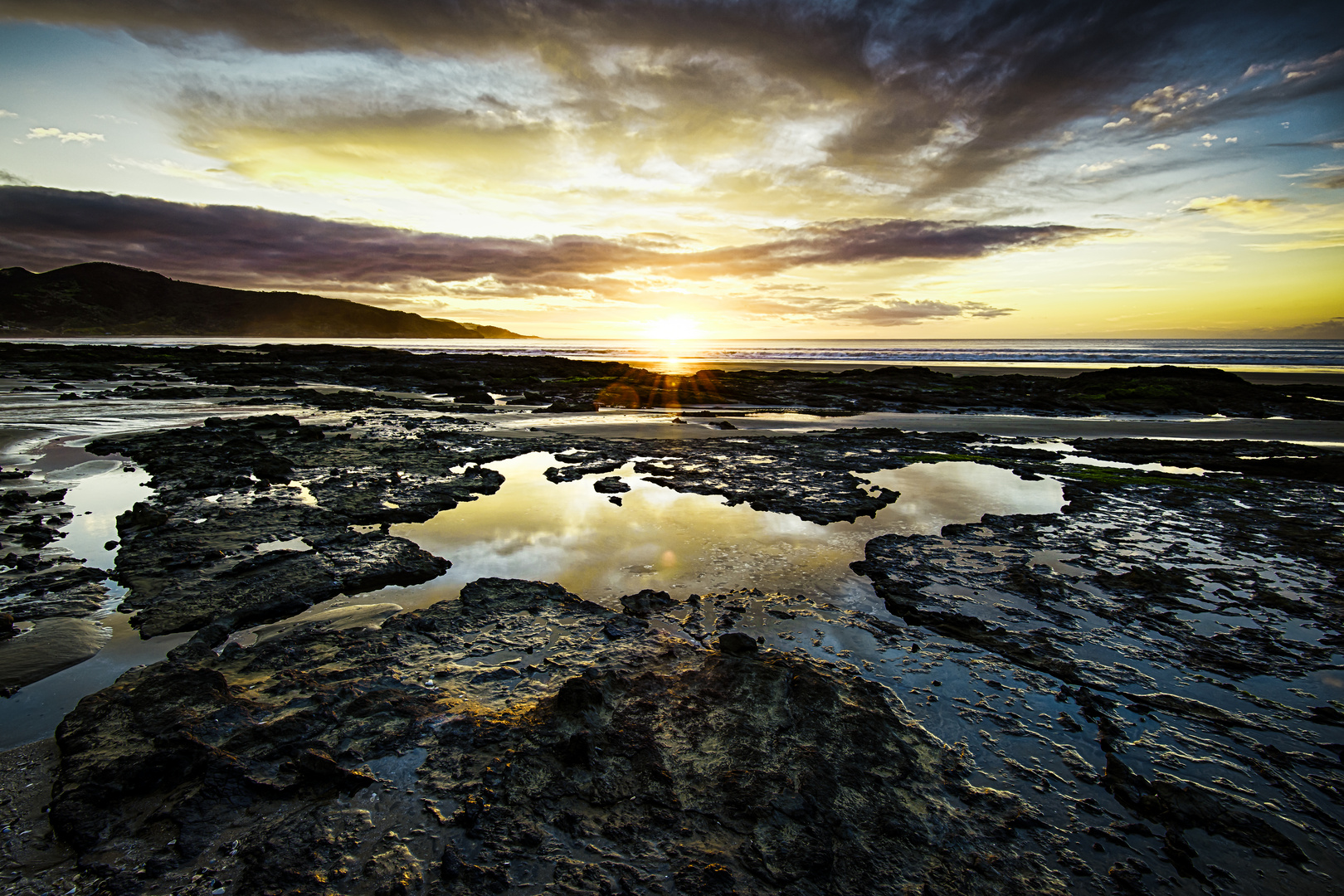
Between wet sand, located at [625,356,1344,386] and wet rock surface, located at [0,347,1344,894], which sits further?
wet sand, located at [625,356,1344,386]

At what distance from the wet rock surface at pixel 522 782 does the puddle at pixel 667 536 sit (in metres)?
2.09

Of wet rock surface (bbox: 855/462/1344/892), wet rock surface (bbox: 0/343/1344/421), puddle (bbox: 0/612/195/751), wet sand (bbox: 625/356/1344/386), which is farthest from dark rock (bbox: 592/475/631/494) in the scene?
wet sand (bbox: 625/356/1344/386)

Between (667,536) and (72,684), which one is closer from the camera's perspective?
(72,684)

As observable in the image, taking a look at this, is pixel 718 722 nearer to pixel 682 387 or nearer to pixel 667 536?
pixel 667 536

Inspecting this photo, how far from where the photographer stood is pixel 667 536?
9336mm

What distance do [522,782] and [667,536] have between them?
5571 millimetres

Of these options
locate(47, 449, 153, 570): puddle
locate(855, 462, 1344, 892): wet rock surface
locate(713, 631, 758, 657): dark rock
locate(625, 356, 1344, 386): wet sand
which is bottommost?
locate(47, 449, 153, 570): puddle

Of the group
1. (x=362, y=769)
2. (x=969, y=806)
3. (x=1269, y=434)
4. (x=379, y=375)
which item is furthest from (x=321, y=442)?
(x=1269, y=434)

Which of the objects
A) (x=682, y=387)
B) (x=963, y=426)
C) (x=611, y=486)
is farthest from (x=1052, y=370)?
(x=611, y=486)

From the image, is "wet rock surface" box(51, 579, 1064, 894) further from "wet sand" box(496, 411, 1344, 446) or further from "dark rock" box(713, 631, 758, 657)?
"wet sand" box(496, 411, 1344, 446)

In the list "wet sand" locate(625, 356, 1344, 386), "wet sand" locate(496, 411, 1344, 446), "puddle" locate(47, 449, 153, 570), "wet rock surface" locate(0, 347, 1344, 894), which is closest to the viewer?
"wet rock surface" locate(0, 347, 1344, 894)

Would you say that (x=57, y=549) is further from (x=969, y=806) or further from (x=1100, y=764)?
(x=1100, y=764)

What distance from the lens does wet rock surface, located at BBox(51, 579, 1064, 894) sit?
3301 millimetres

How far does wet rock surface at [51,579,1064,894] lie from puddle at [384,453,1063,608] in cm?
209
